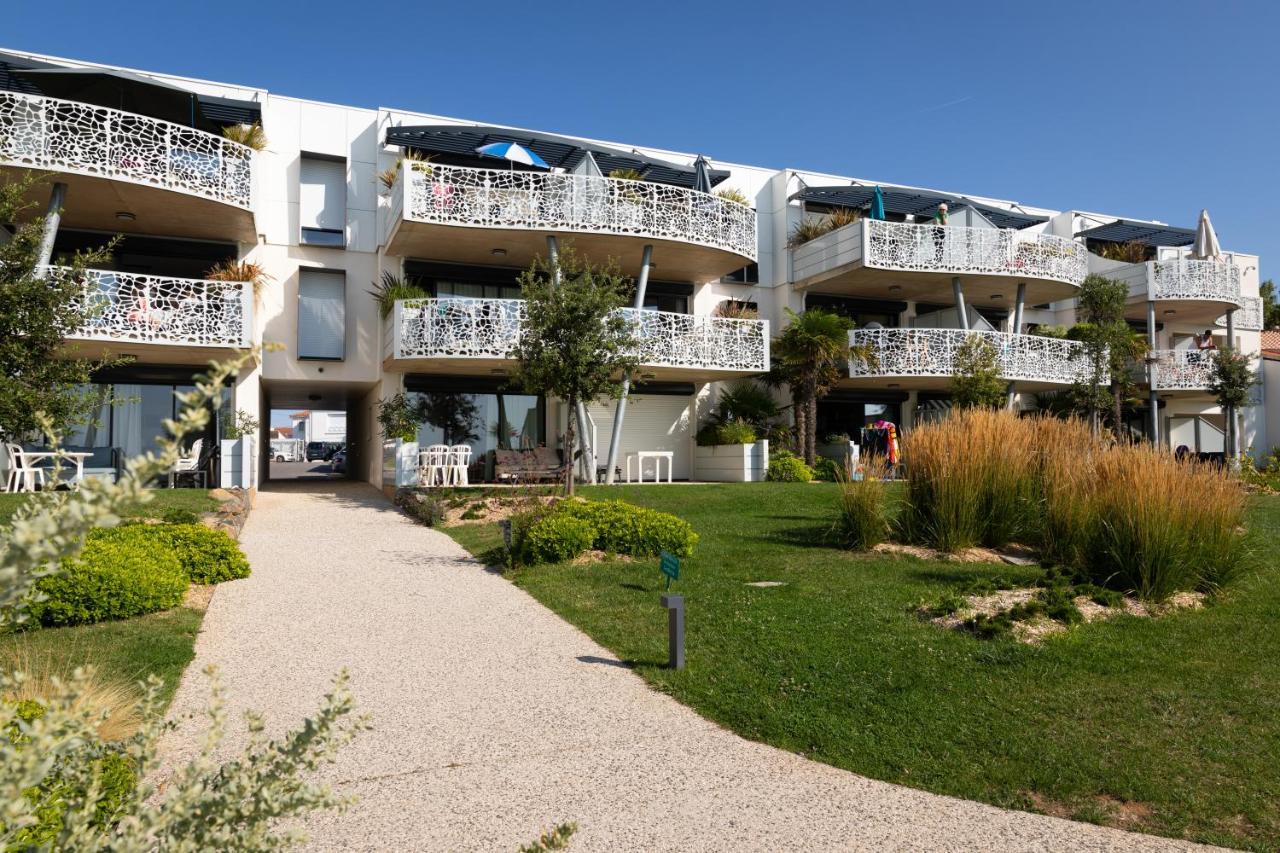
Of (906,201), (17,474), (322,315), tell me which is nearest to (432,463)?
(322,315)

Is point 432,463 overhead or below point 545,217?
below

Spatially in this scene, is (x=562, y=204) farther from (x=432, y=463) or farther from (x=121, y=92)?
(x=121, y=92)

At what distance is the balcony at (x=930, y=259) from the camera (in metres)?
23.5

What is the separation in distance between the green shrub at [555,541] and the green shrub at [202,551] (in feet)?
10.7

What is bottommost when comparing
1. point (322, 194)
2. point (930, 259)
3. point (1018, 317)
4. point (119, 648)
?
point (119, 648)

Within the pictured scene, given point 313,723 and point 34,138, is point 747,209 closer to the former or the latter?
point 34,138

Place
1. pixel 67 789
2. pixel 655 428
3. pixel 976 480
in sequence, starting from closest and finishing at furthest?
pixel 67 789 < pixel 976 480 < pixel 655 428

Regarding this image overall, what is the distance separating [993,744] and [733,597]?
3.60m

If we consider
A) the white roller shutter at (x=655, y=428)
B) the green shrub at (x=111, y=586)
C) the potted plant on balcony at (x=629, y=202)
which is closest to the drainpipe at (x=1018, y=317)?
the white roller shutter at (x=655, y=428)

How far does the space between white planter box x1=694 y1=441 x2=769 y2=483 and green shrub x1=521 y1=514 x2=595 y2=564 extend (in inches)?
412

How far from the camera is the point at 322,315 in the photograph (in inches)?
814

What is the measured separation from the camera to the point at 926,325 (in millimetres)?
27375

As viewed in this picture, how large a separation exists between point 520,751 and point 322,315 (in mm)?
17509

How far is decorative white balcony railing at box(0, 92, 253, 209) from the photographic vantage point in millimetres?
15195
